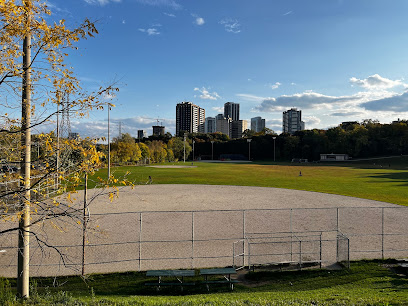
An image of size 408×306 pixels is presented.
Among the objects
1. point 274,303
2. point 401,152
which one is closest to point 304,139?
point 401,152

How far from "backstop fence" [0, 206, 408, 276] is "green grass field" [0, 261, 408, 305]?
2.36ft

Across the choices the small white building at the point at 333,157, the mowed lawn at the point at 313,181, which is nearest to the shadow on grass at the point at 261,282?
the mowed lawn at the point at 313,181

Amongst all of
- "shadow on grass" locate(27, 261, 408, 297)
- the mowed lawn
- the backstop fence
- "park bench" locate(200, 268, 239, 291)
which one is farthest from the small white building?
"park bench" locate(200, 268, 239, 291)

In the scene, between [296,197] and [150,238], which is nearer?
[150,238]

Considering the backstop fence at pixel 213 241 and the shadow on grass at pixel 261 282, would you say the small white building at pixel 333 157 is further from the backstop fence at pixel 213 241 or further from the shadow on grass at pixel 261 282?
the shadow on grass at pixel 261 282

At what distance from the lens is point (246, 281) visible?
1070 centimetres

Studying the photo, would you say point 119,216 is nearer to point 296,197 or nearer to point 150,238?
point 150,238

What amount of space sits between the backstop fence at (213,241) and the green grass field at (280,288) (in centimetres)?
72

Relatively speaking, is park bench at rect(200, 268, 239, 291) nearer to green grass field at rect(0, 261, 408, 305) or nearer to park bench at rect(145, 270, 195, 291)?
green grass field at rect(0, 261, 408, 305)

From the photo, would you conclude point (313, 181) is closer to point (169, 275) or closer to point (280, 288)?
point (280, 288)

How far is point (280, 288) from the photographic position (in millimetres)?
9898

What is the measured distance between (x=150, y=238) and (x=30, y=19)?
1191 centimetres

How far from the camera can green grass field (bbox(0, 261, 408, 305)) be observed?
7801 millimetres

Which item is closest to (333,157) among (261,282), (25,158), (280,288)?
(261,282)
